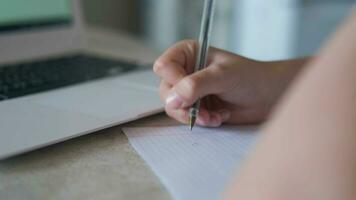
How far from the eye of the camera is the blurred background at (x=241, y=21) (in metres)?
1.61

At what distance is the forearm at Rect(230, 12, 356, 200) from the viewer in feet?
0.69

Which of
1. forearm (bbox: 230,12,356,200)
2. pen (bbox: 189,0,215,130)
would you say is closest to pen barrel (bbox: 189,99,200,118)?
pen (bbox: 189,0,215,130)

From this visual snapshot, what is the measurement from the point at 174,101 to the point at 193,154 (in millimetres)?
72

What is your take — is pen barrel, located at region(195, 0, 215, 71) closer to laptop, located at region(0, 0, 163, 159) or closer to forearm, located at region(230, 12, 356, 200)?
laptop, located at region(0, 0, 163, 159)

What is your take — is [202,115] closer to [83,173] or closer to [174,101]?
[174,101]

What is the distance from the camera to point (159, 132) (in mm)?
443

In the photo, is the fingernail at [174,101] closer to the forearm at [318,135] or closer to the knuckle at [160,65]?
the knuckle at [160,65]

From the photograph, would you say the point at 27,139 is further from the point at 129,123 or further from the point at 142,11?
the point at 142,11

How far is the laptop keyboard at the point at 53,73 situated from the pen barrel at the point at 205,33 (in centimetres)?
23

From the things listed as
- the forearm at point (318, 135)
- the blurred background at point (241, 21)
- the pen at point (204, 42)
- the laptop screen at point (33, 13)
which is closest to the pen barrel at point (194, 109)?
the pen at point (204, 42)

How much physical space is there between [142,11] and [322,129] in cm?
167

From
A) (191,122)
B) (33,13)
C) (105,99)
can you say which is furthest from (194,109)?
(33,13)

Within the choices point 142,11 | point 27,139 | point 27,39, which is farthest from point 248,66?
point 142,11

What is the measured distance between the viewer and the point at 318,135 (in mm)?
214
